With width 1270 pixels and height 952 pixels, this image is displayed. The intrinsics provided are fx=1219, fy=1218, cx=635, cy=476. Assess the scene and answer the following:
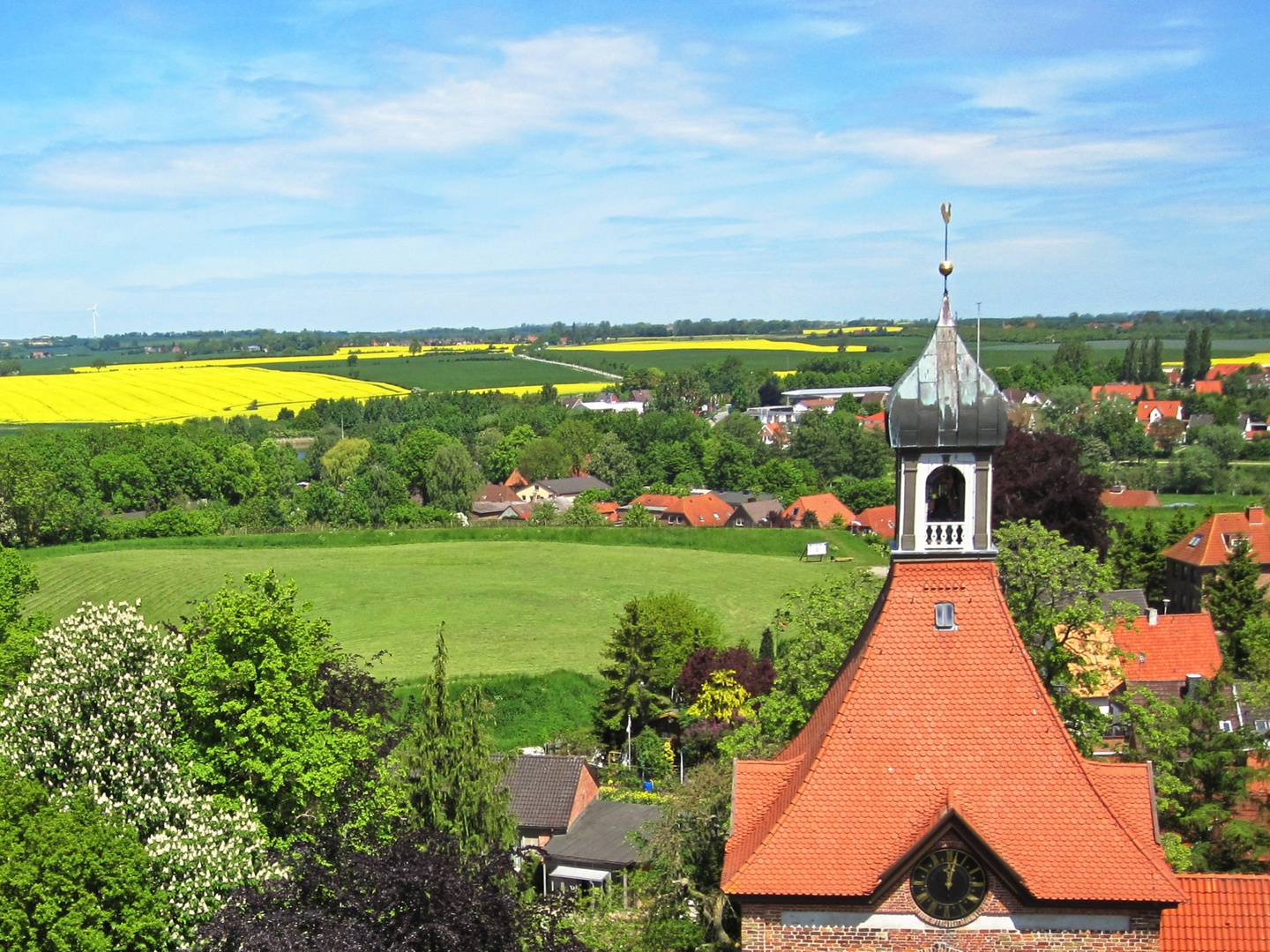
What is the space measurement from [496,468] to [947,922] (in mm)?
117575

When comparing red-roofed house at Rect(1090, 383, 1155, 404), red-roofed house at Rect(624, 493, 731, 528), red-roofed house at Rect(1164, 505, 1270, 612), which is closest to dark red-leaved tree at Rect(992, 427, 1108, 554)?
red-roofed house at Rect(1164, 505, 1270, 612)

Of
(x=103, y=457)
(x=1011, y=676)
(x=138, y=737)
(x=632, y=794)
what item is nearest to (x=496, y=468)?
(x=103, y=457)

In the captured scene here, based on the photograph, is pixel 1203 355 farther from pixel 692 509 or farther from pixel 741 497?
pixel 692 509

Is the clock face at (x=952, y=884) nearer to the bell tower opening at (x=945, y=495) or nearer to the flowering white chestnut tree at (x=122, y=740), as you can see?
the bell tower opening at (x=945, y=495)

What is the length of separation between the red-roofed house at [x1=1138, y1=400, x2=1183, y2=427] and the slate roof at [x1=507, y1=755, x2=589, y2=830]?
129534 millimetres

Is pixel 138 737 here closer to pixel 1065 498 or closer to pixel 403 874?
pixel 403 874

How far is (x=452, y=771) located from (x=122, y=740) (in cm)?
674

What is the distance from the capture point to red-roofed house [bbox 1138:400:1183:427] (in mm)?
150375

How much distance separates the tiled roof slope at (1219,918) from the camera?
54.3 ft

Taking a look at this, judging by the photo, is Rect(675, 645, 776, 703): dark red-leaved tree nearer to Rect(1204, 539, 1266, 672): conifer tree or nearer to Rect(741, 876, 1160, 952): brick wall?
Rect(1204, 539, 1266, 672): conifer tree

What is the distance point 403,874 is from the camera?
1647 cm

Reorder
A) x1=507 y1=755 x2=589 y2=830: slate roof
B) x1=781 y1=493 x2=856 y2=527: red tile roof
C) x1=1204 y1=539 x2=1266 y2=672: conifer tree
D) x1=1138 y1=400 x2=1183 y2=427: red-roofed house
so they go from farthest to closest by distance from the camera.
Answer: x1=1138 y1=400 x2=1183 y2=427: red-roofed house, x1=781 y1=493 x2=856 y2=527: red tile roof, x1=1204 y1=539 x2=1266 y2=672: conifer tree, x1=507 y1=755 x2=589 y2=830: slate roof

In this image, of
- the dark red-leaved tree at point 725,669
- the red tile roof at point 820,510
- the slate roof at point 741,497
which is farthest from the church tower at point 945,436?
the slate roof at point 741,497

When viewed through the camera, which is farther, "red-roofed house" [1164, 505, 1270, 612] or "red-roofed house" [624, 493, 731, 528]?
"red-roofed house" [624, 493, 731, 528]
